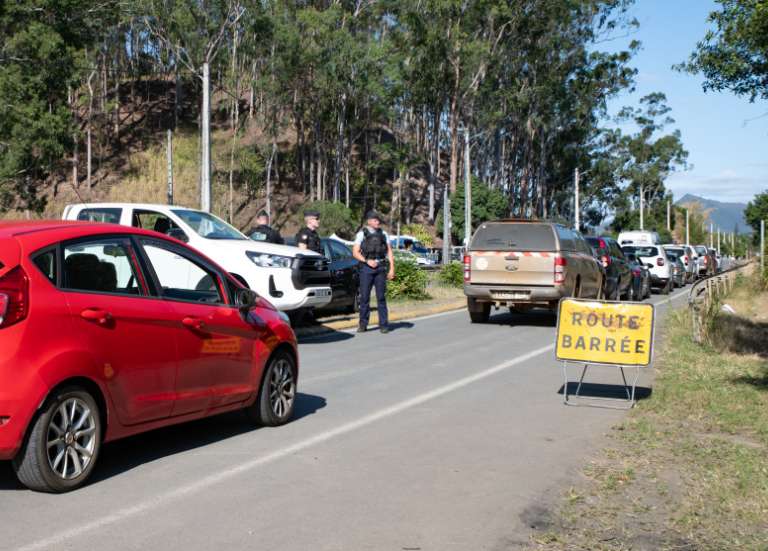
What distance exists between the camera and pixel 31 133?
46531 mm

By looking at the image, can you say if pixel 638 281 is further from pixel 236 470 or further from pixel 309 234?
pixel 236 470

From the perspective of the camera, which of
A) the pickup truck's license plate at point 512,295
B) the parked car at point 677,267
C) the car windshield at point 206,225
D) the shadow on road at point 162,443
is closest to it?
the shadow on road at point 162,443

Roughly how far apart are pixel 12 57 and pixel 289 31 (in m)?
19.3

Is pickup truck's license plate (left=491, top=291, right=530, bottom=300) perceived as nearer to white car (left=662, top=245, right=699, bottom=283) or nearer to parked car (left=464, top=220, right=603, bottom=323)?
parked car (left=464, top=220, right=603, bottom=323)

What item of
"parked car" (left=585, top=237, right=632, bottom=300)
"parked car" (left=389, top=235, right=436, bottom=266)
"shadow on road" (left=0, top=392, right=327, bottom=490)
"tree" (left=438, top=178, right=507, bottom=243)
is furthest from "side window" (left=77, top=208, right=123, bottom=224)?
"tree" (left=438, top=178, right=507, bottom=243)

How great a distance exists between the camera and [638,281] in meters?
28.1

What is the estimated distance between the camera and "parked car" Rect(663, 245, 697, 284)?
41.2 m

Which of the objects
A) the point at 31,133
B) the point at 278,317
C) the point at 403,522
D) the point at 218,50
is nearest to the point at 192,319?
the point at 278,317

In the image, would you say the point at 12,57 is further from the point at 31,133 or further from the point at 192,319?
the point at 192,319

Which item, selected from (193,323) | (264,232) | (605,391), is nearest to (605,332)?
(605,391)

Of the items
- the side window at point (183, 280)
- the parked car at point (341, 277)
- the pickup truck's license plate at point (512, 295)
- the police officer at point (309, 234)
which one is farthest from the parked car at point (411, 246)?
the side window at point (183, 280)

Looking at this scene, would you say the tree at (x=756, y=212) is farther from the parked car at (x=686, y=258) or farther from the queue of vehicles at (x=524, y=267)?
the queue of vehicles at (x=524, y=267)

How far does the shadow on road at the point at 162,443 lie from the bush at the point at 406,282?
1541 cm

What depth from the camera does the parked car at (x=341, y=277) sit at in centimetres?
1828
